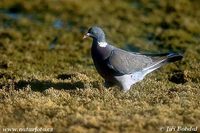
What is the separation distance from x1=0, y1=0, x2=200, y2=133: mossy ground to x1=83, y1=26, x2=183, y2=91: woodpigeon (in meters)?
0.31

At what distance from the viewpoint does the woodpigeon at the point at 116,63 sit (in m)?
12.3

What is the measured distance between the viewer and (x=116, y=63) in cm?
1233

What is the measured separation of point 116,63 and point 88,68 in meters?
3.49

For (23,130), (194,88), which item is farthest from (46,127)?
(194,88)

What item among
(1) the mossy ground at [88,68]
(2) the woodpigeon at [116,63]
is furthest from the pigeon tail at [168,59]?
(1) the mossy ground at [88,68]

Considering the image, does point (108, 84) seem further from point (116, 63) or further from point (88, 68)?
point (88, 68)

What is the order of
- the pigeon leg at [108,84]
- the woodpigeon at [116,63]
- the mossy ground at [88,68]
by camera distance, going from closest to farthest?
the mossy ground at [88,68] → the woodpigeon at [116,63] → the pigeon leg at [108,84]

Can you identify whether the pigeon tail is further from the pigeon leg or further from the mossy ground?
the pigeon leg

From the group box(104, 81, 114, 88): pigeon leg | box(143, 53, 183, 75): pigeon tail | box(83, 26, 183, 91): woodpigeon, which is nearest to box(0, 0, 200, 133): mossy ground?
box(104, 81, 114, 88): pigeon leg

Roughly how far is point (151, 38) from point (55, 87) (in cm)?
673

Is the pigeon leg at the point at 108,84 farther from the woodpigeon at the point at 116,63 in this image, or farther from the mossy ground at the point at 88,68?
the mossy ground at the point at 88,68

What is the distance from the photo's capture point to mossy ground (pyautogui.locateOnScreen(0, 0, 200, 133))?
35.4ft

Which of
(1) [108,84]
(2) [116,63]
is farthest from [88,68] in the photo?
(2) [116,63]

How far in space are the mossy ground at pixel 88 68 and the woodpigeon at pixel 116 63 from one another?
1.02 ft
